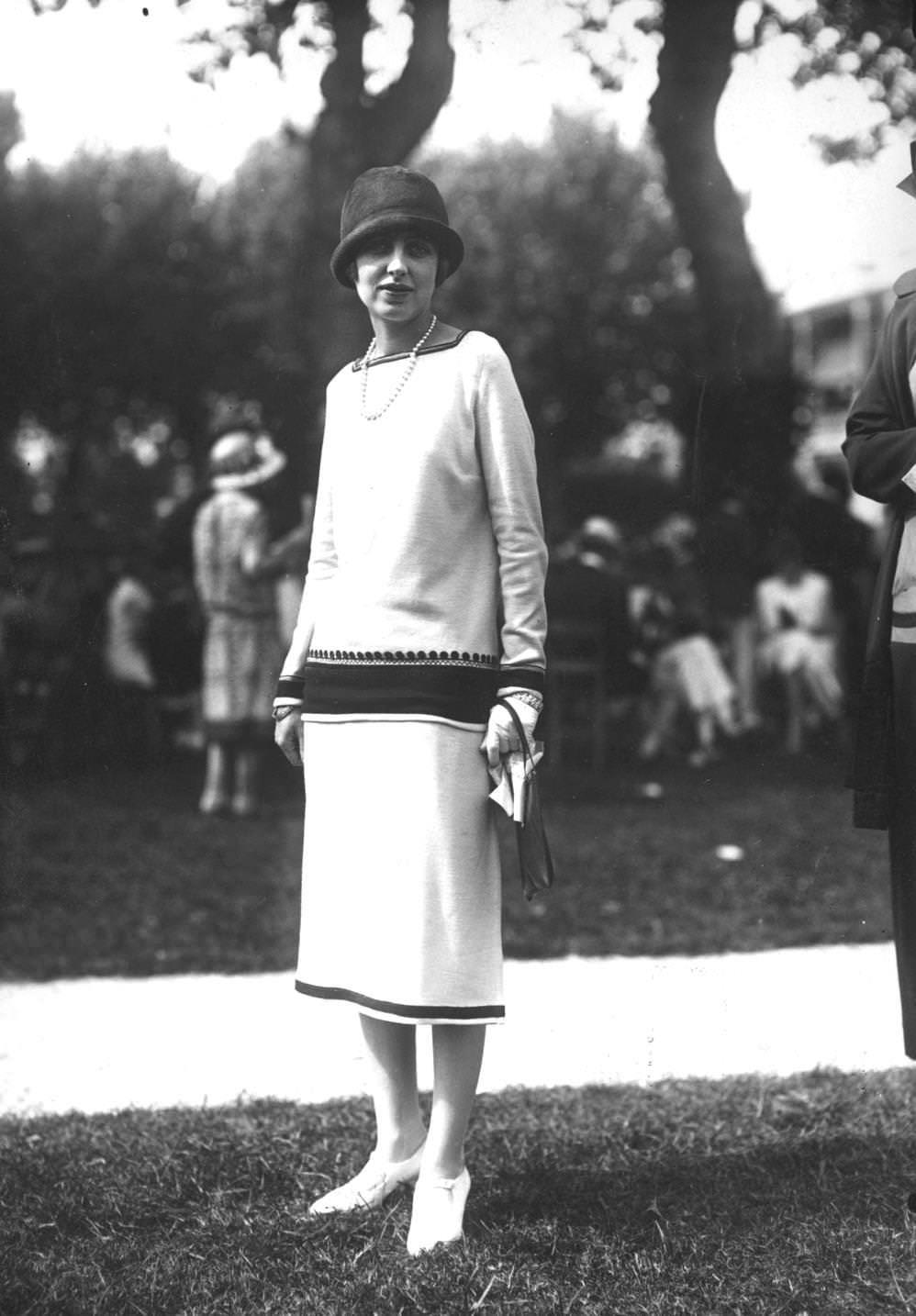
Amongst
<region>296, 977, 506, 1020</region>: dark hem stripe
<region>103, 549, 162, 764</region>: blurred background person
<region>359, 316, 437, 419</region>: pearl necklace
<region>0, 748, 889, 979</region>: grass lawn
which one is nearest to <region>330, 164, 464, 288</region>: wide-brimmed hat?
<region>359, 316, 437, 419</region>: pearl necklace

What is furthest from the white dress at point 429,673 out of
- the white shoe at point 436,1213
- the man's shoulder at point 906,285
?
the man's shoulder at point 906,285

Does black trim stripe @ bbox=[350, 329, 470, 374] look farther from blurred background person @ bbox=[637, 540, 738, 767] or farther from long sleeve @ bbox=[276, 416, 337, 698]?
blurred background person @ bbox=[637, 540, 738, 767]

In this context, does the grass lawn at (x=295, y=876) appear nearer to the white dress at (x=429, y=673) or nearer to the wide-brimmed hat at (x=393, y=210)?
the white dress at (x=429, y=673)

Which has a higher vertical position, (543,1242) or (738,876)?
(738,876)

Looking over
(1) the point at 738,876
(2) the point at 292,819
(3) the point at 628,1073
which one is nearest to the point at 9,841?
(2) the point at 292,819

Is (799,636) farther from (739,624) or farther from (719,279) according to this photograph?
(719,279)

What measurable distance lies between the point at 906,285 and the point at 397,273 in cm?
117

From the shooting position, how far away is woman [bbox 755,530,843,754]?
12594 millimetres

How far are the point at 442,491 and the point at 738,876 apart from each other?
473 cm

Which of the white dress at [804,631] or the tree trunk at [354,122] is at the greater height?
the tree trunk at [354,122]

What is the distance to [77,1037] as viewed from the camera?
15.9 ft

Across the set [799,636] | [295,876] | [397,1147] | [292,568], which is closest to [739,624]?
[799,636]

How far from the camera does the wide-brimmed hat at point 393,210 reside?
129 inches

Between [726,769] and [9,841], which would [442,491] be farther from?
[726,769]
